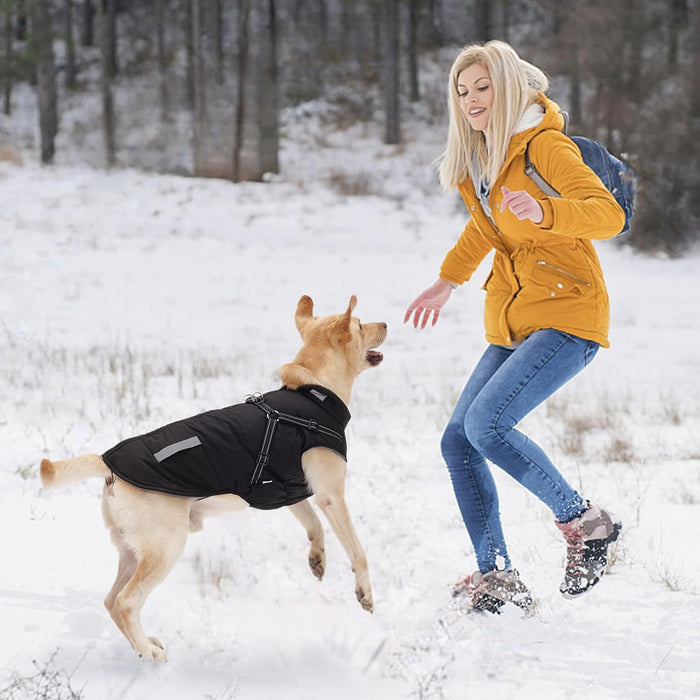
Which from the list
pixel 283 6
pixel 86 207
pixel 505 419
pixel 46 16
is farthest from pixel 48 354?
pixel 283 6

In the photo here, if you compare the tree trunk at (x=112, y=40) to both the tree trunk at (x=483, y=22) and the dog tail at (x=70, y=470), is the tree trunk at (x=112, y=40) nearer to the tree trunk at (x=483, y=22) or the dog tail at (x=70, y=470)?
the tree trunk at (x=483, y=22)

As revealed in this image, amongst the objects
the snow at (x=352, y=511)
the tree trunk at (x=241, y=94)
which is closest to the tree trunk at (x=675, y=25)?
the snow at (x=352, y=511)

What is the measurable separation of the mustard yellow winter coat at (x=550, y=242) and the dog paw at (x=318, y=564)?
4.24 feet

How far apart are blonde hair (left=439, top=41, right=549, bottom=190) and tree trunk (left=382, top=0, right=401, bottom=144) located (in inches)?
762

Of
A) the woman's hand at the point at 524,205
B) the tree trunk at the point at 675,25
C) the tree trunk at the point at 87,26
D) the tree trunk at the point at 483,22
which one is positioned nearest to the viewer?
the woman's hand at the point at 524,205

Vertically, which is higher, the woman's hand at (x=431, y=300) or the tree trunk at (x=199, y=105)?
the tree trunk at (x=199, y=105)

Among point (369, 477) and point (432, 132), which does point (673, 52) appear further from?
point (369, 477)

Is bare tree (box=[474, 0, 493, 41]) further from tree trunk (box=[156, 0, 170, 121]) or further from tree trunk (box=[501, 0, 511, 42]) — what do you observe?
tree trunk (box=[156, 0, 170, 121])

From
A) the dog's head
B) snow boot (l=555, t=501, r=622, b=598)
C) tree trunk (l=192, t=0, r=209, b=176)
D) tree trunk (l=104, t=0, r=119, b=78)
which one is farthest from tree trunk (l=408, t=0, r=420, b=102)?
snow boot (l=555, t=501, r=622, b=598)

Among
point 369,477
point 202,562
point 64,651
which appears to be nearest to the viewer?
point 64,651

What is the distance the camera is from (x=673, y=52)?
18.1m

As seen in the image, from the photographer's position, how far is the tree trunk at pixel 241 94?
60.6ft

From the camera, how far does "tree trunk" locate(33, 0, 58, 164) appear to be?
19.1 metres

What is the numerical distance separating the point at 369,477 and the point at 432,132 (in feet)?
65.1
